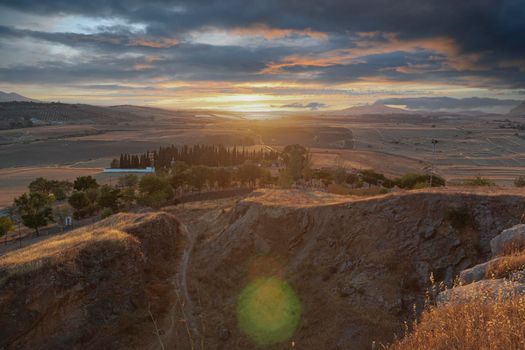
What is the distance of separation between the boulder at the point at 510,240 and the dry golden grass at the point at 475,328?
20.4ft

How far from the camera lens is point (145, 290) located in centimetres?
1945

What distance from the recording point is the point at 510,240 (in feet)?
40.1

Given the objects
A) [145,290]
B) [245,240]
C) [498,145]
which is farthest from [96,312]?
[498,145]

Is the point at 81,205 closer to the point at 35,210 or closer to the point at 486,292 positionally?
the point at 35,210

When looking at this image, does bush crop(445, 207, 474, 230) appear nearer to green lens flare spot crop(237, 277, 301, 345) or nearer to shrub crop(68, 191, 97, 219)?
green lens flare spot crop(237, 277, 301, 345)

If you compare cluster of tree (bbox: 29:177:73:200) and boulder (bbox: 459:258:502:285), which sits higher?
boulder (bbox: 459:258:502:285)

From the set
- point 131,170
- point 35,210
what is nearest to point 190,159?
point 131,170

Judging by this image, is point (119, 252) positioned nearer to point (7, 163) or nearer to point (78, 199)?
point (78, 199)

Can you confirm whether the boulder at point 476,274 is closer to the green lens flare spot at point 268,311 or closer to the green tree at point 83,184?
the green lens flare spot at point 268,311

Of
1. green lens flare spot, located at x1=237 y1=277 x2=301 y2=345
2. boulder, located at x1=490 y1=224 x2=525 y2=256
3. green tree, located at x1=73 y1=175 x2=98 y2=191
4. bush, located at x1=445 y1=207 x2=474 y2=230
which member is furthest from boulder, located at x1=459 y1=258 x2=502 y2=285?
green tree, located at x1=73 y1=175 x2=98 y2=191

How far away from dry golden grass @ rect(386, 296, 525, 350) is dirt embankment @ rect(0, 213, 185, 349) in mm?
13274

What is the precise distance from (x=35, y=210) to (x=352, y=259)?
120 feet

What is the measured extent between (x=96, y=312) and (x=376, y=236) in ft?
44.2

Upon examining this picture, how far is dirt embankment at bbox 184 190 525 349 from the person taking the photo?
15.2 m
